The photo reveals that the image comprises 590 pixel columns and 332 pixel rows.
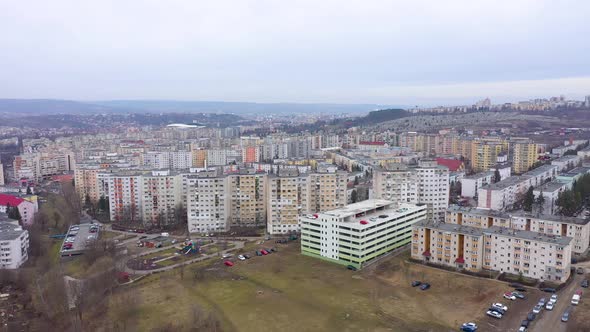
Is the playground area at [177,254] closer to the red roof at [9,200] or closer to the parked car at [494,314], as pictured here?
the red roof at [9,200]

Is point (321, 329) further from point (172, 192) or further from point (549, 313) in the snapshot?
point (172, 192)

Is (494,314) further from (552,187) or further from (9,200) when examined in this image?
(9,200)

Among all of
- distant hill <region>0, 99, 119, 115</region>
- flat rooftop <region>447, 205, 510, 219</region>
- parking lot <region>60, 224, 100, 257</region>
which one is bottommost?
parking lot <region>60, 224, 100, 257</region>

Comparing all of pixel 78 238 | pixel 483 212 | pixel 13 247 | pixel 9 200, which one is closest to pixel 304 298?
pixel 483 212

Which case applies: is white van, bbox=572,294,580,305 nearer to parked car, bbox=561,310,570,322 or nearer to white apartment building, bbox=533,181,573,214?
parked car, bbox=561,310,570,322

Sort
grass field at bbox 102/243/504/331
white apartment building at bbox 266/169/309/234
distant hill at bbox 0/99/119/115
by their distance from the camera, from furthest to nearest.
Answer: distant hill at bbox 0/99/119/115 → white apartment building at bbox 266/169/309/234 → grass field at bbox 102/243/504/331

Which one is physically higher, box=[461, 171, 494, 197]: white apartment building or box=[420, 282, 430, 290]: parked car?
box=[461, 171, 494, 197]: white apartment building

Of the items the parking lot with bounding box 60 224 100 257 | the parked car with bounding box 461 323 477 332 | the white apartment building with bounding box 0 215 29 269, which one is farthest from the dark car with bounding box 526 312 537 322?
the white apartment building with bounding box 0 215 29 269

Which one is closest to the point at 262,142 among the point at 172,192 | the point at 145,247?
the point at 172,192
